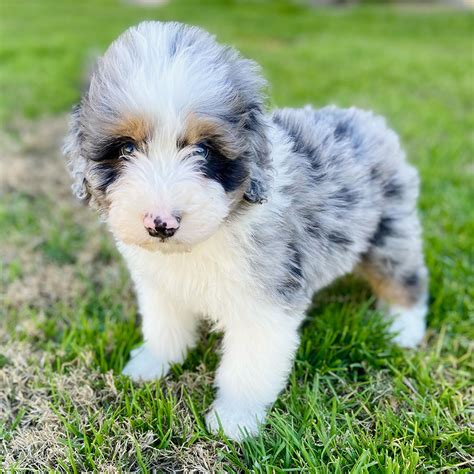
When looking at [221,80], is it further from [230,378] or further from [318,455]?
[318,455]

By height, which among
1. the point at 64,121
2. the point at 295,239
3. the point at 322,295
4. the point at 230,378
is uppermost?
the point at 295,239

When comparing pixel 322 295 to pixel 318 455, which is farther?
pixel 322 295

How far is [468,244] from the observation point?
4641 mm

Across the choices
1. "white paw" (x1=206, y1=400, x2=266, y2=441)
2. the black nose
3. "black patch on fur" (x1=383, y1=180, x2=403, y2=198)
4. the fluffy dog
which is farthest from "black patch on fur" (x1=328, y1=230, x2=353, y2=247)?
the black nose

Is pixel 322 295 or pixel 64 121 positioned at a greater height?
pixel 322 295

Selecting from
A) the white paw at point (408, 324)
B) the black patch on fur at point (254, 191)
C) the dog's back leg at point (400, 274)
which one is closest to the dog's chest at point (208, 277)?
the black patch on fur at point (254, 191)

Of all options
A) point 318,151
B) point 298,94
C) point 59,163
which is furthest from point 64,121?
point 318,151

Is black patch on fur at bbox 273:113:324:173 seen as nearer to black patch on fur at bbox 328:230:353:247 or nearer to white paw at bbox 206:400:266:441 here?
black patch on fur at bbox 328:230:353:247

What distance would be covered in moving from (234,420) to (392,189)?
179 centimetres

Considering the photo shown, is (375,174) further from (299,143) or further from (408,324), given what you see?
(408,324)

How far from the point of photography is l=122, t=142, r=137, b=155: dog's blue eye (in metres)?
2.42

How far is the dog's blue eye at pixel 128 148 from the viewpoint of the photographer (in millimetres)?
2416

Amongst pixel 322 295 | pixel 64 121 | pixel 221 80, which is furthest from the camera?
pixel 64 121

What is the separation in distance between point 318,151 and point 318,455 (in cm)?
166
